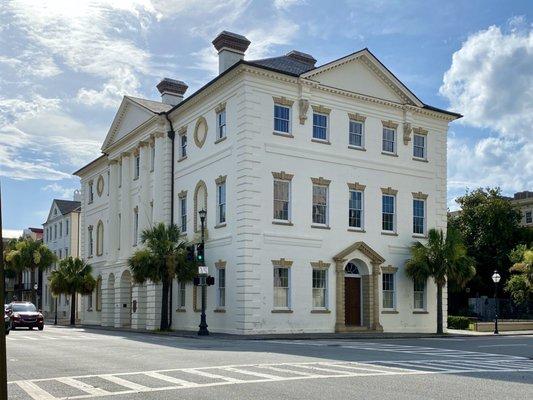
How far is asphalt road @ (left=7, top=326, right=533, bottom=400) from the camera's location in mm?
11414

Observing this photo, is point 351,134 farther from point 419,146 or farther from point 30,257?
point 30,257

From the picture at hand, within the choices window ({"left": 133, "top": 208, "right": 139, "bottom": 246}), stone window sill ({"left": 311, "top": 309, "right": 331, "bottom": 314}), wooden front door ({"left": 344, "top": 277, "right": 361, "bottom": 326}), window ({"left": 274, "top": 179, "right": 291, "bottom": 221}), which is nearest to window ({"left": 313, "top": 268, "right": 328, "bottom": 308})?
stone window sill ({"left": 311, "top": 309, "right": 331, "bottom": 314})

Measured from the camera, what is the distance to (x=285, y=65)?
3641 centimetres

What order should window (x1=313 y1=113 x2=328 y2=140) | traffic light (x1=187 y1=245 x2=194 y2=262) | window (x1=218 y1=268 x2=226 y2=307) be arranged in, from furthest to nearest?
window (x1=313 y1=113 x2=328 y2=140)
window (x1=218 y1=268 x2=226 y2=307)
traffic light (x1=187 y1=245 x2=194 y2=262)

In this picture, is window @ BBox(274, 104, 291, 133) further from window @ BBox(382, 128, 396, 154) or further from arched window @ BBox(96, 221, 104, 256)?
arched window @ BBox(96, 221, 104, 256)

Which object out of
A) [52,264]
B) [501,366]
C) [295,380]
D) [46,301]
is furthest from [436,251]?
[46,301]

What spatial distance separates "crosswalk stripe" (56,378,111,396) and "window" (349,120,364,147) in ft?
81.6

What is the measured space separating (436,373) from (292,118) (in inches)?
823

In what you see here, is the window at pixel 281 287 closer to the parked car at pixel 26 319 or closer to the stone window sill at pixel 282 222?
the stone window sill at pixel 282 222

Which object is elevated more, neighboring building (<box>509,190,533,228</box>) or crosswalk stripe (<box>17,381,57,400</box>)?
neighboring building (<box>509,190,533,228</box>)

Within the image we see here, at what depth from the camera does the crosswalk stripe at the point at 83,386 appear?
11.7 metres

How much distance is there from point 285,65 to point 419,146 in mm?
8925

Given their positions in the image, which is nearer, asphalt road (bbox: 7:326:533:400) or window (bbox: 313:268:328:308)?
asphalt road (bbox: 7:326:533:400)

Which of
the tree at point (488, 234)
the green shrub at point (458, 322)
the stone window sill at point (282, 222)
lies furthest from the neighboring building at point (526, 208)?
the stone window sill at point (282, 222)
